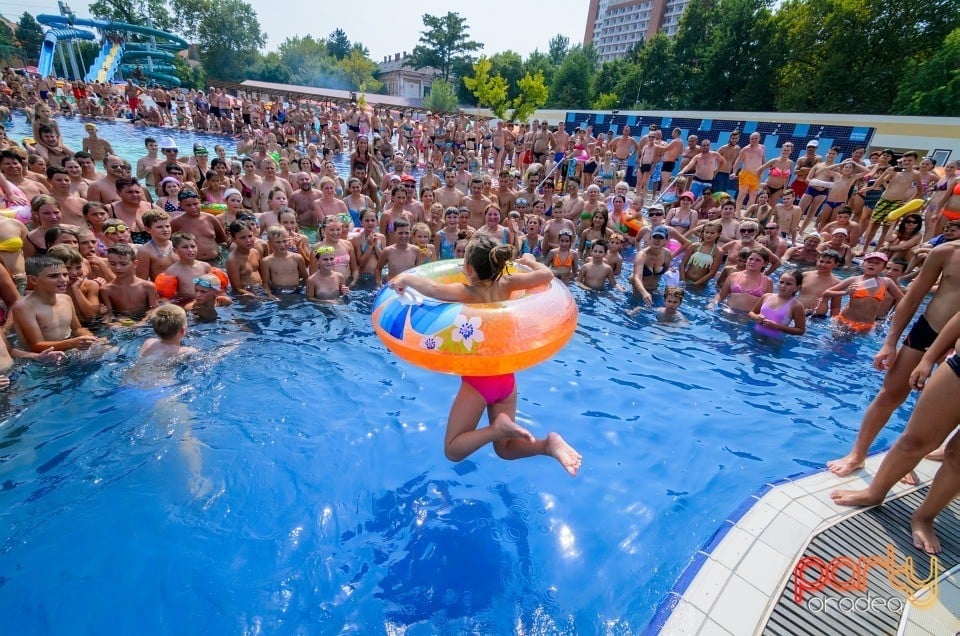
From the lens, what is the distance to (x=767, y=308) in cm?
561

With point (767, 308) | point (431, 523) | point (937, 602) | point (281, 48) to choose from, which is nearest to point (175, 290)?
point (431, 523)

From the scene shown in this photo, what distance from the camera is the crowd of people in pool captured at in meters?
2.81

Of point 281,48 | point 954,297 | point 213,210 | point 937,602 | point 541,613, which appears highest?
point 281,48

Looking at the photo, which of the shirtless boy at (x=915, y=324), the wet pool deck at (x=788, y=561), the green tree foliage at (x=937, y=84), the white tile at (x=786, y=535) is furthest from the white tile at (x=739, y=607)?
the green tree foliage at (x=937, y=84)

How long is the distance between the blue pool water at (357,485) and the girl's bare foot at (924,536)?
2.91ft

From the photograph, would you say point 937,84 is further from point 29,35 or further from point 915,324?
point 29,35

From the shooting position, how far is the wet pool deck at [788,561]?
2021mm

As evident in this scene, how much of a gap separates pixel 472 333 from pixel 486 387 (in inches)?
17.1

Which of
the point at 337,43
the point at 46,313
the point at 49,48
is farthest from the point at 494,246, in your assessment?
the point at 337,43

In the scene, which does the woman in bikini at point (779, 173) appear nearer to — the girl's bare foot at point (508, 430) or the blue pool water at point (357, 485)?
the blue pool water at point (357, 485)

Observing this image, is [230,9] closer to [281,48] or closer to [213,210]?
[281,48]

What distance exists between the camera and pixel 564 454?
2377mm

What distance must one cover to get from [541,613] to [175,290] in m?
Answer: 4.70

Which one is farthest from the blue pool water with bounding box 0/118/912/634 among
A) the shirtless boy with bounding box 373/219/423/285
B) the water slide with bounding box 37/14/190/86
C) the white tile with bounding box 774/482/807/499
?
the water slide with bounding box 37/14/190/86
